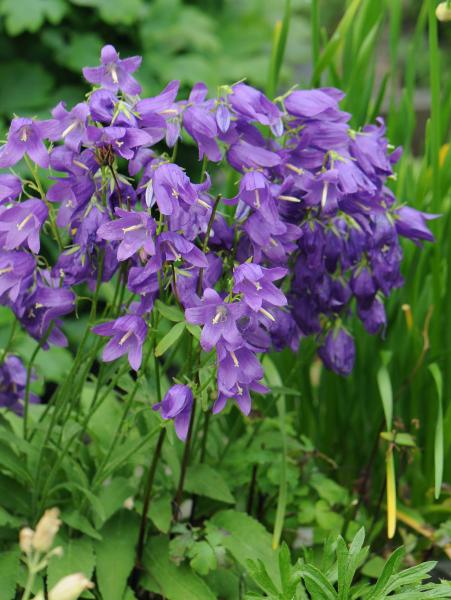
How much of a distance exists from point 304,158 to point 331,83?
0.63 metres

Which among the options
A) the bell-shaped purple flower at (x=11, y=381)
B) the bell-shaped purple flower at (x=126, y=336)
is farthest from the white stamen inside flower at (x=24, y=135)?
the bell-shaped purple flower at (x=11, y=381)

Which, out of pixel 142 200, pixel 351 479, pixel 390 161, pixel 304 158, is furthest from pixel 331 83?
pixel 351 479

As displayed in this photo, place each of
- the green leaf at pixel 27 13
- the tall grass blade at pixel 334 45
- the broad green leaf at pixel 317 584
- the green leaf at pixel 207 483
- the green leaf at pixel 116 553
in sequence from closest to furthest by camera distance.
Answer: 1. the broad green leaf at pixel 317 584
2. the green leaf at pixel 116 553
3. the green leaf at pixel 207 483
4. the tall grass blade at pixel 334 45
5. the green leaf at pixel 27 13

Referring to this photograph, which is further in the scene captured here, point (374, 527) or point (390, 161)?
point (374, 527)

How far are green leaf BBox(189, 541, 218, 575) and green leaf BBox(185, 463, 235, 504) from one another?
0.47 ft

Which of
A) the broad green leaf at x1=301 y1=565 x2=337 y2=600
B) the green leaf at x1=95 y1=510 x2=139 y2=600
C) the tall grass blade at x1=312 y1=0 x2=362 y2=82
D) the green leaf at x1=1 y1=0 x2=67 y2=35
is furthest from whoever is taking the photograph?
the green leaf at x1=1 y1=0 x2=67 y2=35

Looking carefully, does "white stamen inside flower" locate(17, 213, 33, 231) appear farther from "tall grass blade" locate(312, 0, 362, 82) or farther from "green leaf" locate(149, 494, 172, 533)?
"tall grass blade" locate(312, 0, 362, 82)

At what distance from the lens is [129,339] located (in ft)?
5.38

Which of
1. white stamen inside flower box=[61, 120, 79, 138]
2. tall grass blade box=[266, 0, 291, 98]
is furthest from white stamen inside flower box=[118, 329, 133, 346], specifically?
tall grass blade box=[266, 0, 291, 98]

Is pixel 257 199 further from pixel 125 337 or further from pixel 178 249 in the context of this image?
pixel 125 337

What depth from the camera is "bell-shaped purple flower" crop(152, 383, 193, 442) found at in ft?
5.20

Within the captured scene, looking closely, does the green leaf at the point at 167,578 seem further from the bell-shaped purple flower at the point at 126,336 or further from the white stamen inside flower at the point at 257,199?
the white stamen inside flower at the point at 257,199

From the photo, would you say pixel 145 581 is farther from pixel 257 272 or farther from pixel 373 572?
pixel 257 272

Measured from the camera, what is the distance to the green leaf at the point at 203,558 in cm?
175
